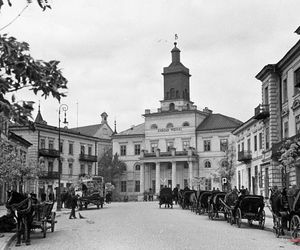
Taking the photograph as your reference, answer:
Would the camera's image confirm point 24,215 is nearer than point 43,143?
Yes

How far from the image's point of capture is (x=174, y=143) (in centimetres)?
8600

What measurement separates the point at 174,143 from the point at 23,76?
264 ft

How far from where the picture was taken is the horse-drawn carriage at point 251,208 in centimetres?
1991

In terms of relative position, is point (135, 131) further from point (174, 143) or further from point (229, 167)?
point (229, 167)

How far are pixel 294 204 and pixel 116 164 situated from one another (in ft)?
240

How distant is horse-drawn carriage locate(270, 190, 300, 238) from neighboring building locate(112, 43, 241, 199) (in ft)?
195

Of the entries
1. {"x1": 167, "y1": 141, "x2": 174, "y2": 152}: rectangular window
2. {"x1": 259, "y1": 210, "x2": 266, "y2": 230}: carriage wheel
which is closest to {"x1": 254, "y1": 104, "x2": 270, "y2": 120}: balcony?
{"x1": 259, "y1": 210, "x2": 266, "y2": 230}: carriage wheel

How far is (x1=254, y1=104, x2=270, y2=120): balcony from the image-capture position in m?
42.4

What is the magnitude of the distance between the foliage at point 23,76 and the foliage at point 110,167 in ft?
266

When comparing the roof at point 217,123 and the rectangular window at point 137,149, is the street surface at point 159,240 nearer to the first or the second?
the roof at point 217,123

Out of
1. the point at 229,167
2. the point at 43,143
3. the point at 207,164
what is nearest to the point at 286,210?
the point at 229,167

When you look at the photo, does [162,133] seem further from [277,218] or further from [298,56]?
[277,218]

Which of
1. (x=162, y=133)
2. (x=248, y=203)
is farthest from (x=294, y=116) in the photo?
(x=162, y=133)

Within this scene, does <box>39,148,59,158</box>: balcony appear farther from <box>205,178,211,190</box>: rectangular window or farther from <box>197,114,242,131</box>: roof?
<box>197,114,242,131</box>: roof
